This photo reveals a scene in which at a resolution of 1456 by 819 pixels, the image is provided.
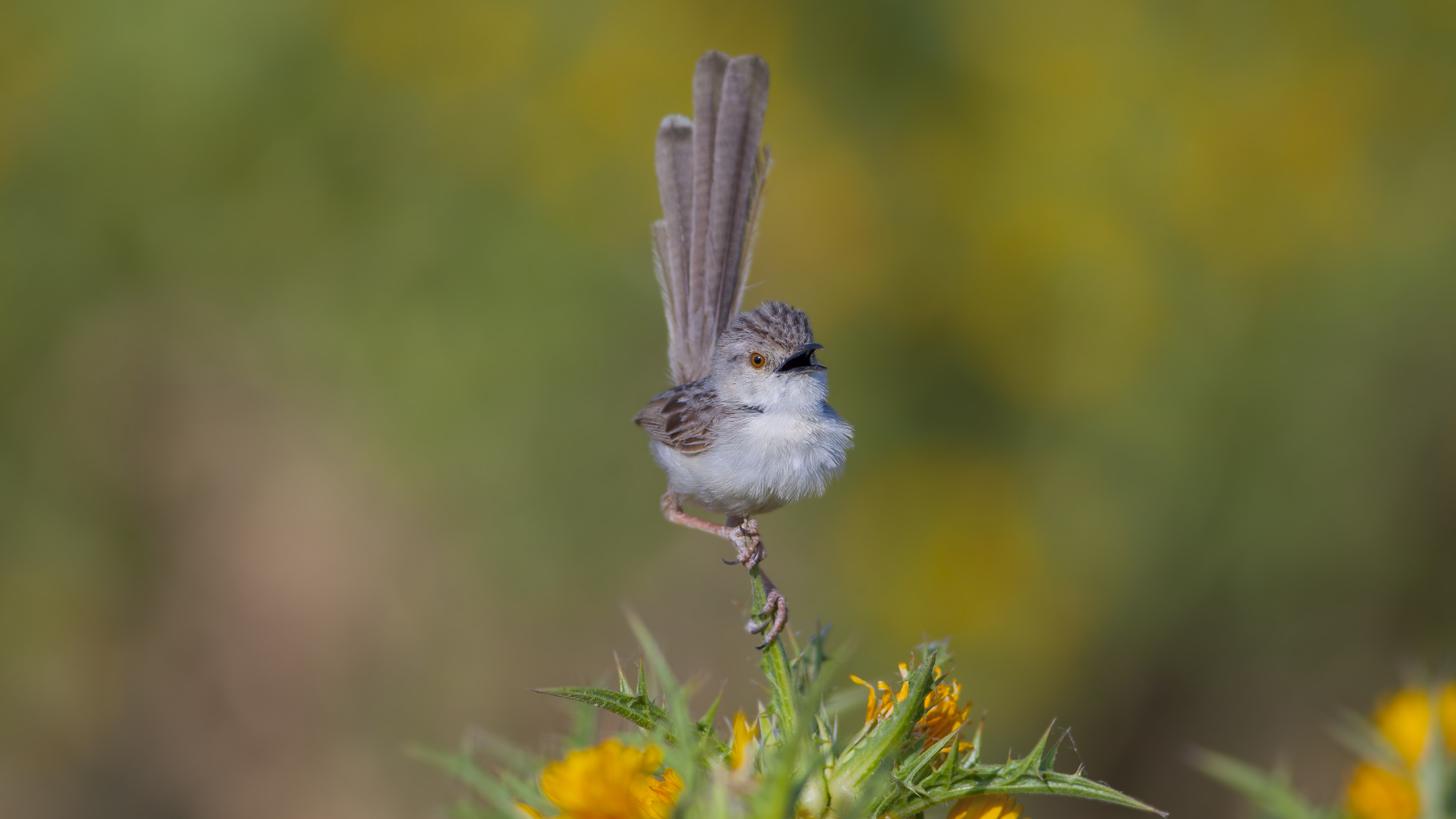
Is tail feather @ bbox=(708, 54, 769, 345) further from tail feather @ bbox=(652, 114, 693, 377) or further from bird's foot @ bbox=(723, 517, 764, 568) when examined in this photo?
bird's foot @ bbox=(723, 517, 764, 568)

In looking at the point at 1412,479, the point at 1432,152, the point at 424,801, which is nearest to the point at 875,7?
the point at 1432,152

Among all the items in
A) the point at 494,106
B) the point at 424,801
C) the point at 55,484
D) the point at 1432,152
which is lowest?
the point at 424,801

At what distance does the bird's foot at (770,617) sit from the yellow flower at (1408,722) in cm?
88

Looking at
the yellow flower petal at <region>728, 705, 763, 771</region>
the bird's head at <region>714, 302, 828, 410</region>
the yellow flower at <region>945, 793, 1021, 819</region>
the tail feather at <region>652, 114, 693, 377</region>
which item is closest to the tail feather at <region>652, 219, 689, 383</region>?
the tail feather at <region>652, 114, 693, 377</region>

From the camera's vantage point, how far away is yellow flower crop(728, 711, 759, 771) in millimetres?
1868

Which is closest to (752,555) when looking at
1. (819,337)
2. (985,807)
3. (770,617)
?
(770,617)

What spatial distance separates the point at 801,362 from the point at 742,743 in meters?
1.63

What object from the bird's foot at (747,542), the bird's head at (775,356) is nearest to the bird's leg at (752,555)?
the bird's foot at (747,542)

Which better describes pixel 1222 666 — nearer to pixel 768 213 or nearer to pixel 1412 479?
pixel 1412 479

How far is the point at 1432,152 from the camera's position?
664 centimetres

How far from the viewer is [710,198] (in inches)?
130

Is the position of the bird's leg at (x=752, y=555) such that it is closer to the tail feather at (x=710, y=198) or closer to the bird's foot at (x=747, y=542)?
the bird's foot at (x=747, y=542)

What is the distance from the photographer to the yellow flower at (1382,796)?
4.35 feet

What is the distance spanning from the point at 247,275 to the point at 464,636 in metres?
2.86
